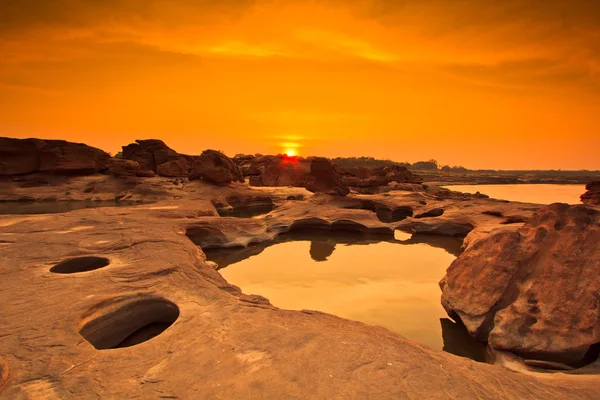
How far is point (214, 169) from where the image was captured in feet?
79.6

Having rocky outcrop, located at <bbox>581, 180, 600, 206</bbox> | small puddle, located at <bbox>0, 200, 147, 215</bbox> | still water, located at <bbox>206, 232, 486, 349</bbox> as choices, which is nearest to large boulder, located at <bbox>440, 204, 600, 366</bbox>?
still water, located at <bbox>206, 232, 486, 349</bbox>

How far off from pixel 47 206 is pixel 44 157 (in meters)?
7.96

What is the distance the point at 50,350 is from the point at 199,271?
312 cm

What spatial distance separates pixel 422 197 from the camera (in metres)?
21.9

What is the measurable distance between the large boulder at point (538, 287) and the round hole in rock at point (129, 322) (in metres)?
5.32

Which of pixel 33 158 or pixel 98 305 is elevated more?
pixel 33 158

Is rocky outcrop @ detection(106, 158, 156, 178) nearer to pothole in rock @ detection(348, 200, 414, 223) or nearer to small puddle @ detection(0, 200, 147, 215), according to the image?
small puddle @ detection(0, 200, 147, 215)

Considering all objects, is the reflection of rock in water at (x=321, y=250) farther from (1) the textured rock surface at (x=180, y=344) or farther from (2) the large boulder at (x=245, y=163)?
(2) the large boulder at (x=245, y=163)

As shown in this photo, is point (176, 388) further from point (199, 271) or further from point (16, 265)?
point (16, 265)

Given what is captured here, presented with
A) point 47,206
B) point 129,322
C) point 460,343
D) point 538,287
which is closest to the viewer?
point 129,322

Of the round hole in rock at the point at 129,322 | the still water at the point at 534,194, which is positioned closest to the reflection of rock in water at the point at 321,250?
the round hole in rock at the point at 129,322

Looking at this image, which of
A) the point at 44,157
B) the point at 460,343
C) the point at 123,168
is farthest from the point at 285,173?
the point at 460,343

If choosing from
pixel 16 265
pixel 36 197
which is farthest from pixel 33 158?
pixel 16 265

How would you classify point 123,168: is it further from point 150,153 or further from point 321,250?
point 321,250
